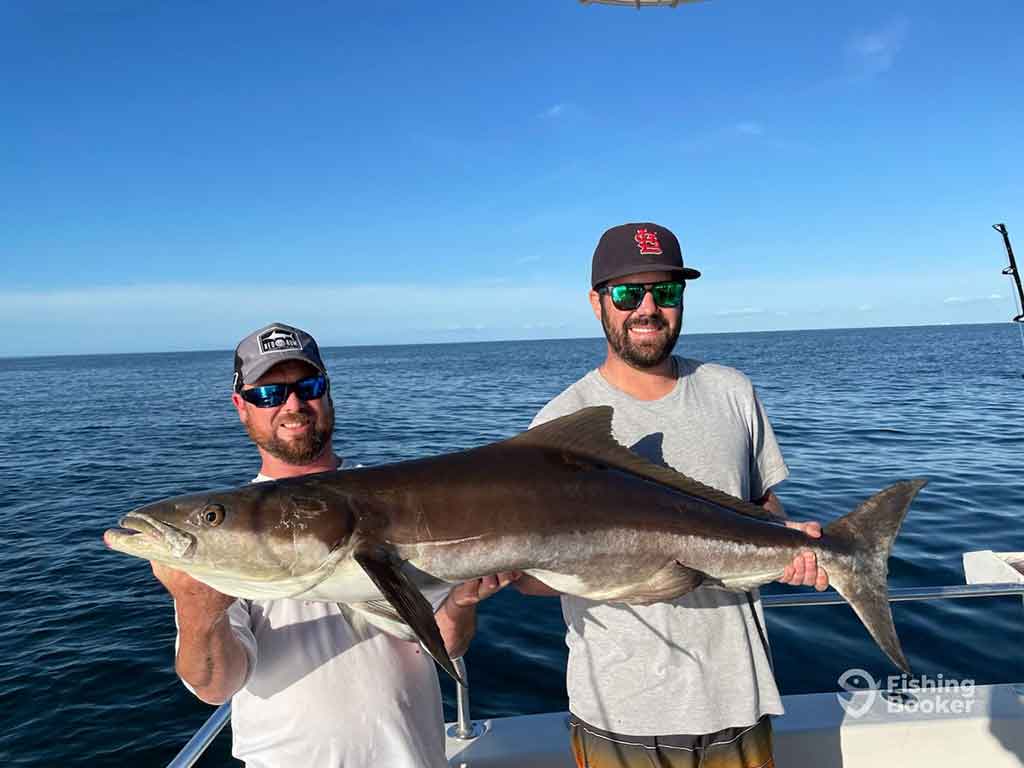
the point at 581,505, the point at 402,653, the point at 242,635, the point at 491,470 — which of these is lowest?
the point at 402,653

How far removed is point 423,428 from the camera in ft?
95.5

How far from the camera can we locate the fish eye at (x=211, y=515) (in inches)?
98.6

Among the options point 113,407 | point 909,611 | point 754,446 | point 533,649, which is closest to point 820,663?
point 909,611

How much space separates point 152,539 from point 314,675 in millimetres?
864

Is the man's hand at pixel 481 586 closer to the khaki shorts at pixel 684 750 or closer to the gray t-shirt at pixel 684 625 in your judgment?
the gray t-shirt at pixel 684 625

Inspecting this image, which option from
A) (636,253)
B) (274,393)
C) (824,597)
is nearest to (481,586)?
(274,393)

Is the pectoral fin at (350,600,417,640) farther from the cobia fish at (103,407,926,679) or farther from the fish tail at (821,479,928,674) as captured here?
the fish tail at (821,479,928,674)

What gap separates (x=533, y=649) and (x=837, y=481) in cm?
961

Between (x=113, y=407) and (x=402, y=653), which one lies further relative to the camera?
(x=113, y=407)

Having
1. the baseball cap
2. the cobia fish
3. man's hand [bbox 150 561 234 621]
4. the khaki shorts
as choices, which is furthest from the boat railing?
the baseball cap

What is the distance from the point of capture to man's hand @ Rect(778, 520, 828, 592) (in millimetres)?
3088

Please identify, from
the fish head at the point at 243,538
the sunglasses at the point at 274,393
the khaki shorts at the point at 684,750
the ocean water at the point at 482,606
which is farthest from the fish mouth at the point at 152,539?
the ocean water at the point at 482,606

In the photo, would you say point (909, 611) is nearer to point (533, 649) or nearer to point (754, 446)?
point (533, 649)

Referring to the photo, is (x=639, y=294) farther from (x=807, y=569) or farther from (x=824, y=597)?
(x=824, y=597)
